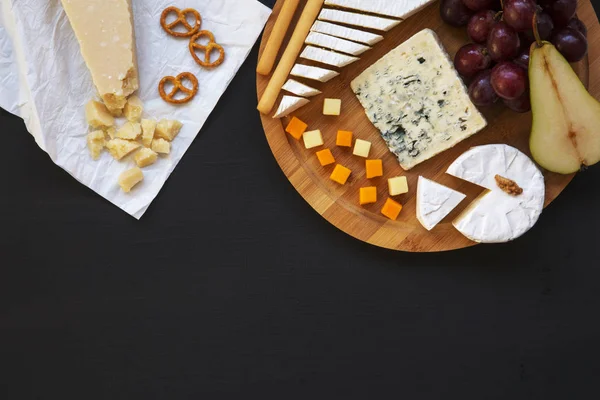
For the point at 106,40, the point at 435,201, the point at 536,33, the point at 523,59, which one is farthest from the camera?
the point at 106,40

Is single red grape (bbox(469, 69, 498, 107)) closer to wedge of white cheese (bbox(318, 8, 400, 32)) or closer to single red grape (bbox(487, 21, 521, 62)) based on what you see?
single red grape (bbox(487, 21, 521, 62))

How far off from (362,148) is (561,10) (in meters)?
0.67

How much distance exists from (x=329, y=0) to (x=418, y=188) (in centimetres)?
63

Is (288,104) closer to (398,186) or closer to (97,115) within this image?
(398,186)

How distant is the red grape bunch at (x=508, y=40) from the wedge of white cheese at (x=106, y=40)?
0.99m

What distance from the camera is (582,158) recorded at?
5.94 ft

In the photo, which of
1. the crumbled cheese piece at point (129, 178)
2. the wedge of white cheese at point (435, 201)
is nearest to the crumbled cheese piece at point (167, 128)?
the crumbled cheese piece at point (129, 178)

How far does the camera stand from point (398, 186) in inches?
76.5

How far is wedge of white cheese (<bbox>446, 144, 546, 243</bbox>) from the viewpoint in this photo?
73.2 inches

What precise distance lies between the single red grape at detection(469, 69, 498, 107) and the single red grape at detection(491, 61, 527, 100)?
0.05m

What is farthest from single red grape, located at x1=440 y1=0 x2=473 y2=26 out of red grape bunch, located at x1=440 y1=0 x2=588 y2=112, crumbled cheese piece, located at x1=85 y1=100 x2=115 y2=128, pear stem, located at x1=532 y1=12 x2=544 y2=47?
crumbled cheese piece, located at x1=85 y1=100 x2=115 y2=128

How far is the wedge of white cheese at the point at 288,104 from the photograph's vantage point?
1945mm

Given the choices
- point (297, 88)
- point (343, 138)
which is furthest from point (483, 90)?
point (297, 88)

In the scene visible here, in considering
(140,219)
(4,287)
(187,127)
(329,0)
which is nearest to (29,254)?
(4,287)
